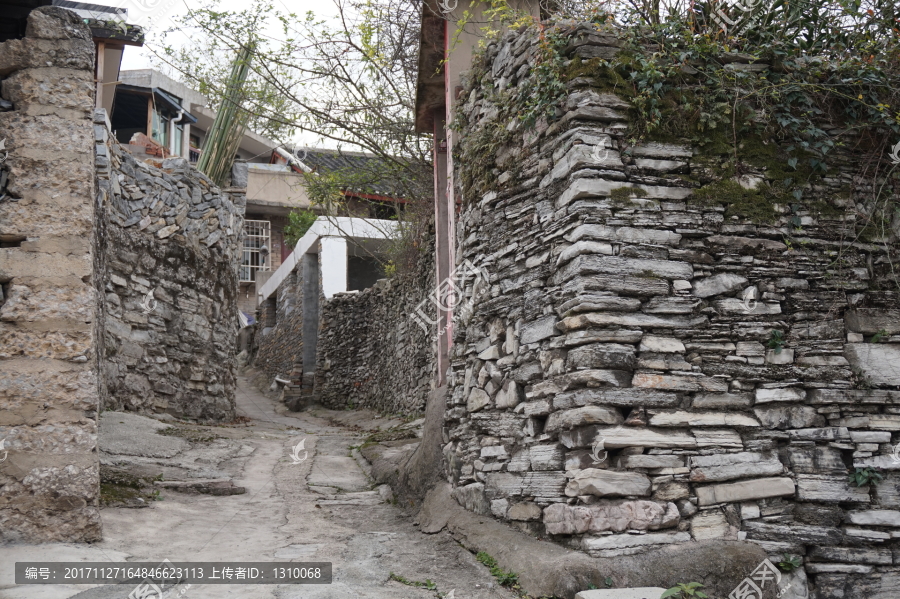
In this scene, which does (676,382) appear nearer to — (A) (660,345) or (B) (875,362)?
(A) (660,345)

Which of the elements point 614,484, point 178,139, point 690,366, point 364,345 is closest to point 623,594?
point 614,484

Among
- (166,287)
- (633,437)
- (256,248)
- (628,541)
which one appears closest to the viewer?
(628,541)

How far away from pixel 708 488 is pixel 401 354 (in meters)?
7.53

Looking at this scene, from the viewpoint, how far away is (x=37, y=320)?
3.81m

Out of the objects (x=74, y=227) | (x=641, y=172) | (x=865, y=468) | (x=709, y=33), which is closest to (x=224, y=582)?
(x=74, y=227)

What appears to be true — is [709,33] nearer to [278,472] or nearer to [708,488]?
[708,488]

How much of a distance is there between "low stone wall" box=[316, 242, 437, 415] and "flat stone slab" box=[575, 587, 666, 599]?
468 cm

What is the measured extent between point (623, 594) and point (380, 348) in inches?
375

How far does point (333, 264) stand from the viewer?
15562 mm

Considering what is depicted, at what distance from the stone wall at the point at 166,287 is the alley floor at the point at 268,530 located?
3.06 ft

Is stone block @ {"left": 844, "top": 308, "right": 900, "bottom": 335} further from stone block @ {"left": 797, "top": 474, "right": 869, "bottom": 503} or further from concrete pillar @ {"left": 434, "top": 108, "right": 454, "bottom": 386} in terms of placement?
Answer: concrete pillar @ {"left": 434, "top": 108, "right": 454, "bottom": 386}

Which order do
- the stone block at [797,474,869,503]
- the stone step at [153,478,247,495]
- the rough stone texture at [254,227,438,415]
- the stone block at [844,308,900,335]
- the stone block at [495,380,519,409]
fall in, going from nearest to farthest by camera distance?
the stone block at [797,474,869,503], the stone block at [844,308,900,335], the stone block at [495,380,519,409], the stone step at [153,478,247,495], the rough stone texture at [254,227,438,415]

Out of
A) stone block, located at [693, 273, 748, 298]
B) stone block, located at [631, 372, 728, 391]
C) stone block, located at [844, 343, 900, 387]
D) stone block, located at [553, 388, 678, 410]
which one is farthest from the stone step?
stone block, located at [844, 343, 900, 387]

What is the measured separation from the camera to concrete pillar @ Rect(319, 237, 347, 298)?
1542cm
